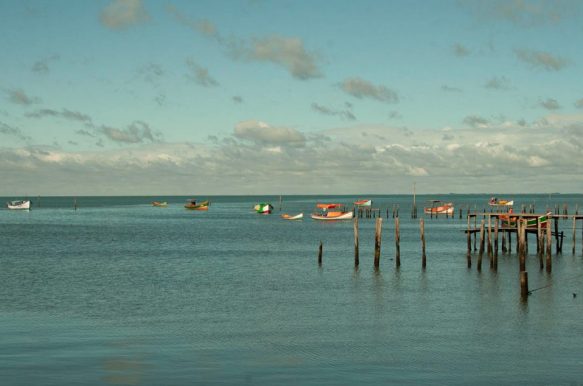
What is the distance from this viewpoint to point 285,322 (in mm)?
32531

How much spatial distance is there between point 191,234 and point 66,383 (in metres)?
76.5

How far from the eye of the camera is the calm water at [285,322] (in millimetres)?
23922

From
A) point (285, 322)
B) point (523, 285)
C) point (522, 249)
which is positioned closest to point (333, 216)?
point (522, 249)

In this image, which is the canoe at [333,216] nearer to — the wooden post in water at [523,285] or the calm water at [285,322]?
the calm water at [285,322]

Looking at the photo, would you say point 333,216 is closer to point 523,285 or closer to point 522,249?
point 522,249

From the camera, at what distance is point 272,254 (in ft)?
220

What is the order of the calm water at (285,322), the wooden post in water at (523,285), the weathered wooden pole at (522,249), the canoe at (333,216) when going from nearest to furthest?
the calm water at (285,322), the wooden post in water at (523,285), the weathered wooden pole at (522,249), the canoe at (333,216)

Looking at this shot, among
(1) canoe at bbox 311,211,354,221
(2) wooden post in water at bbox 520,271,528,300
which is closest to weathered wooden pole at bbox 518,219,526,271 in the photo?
(2) wooden post in water at bbox 520,271,528,300

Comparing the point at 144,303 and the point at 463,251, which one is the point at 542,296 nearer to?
the point at 144,303

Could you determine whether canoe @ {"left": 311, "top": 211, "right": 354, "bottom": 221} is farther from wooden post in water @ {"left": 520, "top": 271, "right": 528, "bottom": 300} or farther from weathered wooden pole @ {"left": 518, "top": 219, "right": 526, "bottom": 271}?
wooden post in water @ {"left": 520, "top": 271, "right": 528, "bottom": 300}

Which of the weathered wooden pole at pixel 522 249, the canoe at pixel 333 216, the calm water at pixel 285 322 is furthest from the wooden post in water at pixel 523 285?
the canoe at pixel 333 216

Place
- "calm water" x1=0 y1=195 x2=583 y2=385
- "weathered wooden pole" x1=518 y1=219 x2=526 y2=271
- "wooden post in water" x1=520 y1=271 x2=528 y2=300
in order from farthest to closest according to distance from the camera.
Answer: "weathered wooden pole" x1=518 y1=219 x2=526 y2=271 < "wooden post in water" x1=520 y1=271 x2=528 y2=300 < "calm water" x1=0 y1=195 x2=583 y2=385

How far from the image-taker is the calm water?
2392 centimetres

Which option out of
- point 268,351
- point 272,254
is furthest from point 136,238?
point 268,351
